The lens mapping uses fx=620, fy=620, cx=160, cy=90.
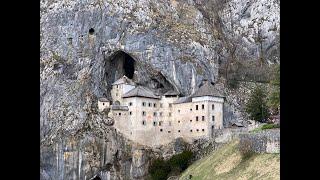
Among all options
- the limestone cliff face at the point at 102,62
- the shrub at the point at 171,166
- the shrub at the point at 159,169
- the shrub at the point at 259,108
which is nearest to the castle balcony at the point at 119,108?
the limestone cliff face at the point at 102,62

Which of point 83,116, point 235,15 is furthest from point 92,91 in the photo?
point 235,15

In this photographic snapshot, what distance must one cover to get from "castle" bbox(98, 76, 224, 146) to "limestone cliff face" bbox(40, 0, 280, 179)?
1.50 metres

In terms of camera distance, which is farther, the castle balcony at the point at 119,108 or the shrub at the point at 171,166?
the castle balcony at the point at 119,108

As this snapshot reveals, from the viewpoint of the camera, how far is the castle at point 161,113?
6344 cm

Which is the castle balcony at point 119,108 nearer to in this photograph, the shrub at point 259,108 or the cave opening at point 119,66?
the cave opening at point 119,66

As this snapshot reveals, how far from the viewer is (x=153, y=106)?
6544 centimetres

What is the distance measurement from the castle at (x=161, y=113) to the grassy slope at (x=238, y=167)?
798 inches

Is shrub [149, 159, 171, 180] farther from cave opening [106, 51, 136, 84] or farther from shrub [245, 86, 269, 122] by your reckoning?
cave opening [106, 51, 136, 84]

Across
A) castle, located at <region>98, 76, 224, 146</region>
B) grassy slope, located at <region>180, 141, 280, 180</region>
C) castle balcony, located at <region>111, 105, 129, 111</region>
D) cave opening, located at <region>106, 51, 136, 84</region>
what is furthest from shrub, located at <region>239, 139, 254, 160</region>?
cave opening, located at <region>106, 51, 136, 84</region>

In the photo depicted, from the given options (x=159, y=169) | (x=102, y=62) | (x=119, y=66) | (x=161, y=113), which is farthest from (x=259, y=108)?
(x=102, y=62)
